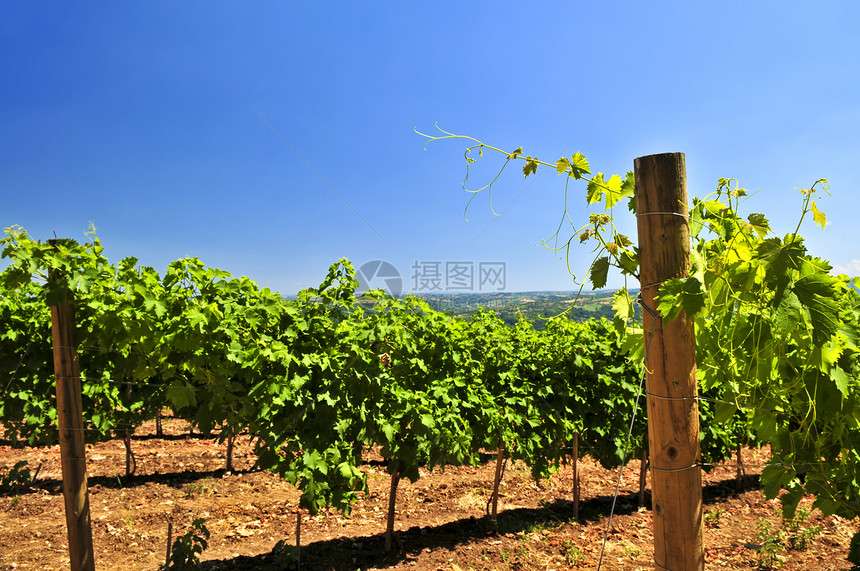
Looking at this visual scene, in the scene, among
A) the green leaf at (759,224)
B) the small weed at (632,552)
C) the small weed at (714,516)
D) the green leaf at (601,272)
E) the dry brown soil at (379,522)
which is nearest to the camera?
the green leaf at (759,224)

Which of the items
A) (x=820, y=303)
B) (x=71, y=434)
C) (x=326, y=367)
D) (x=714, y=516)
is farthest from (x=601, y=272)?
(x=714, y=516)

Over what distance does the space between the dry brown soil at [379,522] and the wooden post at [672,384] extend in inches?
134

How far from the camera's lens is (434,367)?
5.10 m

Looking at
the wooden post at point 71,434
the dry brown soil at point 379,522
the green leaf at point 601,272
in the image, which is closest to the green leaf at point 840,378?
the green leaf at point 601,272

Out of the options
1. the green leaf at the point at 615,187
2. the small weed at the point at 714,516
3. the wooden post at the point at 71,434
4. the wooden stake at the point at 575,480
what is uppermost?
the green leaf at the point at 615,187

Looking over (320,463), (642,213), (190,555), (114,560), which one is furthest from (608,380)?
(114,560)

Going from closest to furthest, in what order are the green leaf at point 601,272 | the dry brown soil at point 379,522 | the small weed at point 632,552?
1. the green leaf at point 601,272
2. the dry brown soil at point 379,522
3. the small weed at point 632,552

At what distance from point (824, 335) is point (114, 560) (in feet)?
20.5

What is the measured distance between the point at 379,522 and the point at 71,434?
3724 mm

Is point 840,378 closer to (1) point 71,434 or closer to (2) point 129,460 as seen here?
(1) point 71,434

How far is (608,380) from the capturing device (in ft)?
19.2

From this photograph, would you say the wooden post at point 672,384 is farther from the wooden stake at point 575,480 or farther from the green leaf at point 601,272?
the wooden stake at point 575,480

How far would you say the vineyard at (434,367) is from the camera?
1.86m

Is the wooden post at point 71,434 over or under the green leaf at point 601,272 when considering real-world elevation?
under
